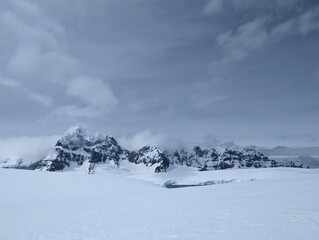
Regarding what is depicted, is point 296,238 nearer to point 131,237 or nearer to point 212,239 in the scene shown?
point 212,239

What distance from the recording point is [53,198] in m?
23.6

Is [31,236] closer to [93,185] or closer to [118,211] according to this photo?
[118,211]

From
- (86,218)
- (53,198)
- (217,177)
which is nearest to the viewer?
(86,218)

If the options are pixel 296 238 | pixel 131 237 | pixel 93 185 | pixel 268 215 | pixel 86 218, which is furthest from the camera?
pixel 93 185

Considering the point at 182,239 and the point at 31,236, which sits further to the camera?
the point at 31,236

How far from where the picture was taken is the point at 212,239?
920cm

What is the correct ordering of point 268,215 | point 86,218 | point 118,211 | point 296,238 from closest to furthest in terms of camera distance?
point 296,238
point 268,215
point 86,218
point 118,211

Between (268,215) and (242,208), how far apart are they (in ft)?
6.92

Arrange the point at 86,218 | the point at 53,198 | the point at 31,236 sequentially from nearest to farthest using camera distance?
the point at 31,236 < the point at 86,218 < the point at 53,198

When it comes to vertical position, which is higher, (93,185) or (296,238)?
(93,185)

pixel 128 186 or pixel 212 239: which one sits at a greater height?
pixel 128 186

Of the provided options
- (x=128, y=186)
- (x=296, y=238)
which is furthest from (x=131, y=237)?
(x=128, y=186)

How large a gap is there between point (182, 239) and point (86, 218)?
6256 mm

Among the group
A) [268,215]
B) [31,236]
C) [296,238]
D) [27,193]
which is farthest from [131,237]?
[27,193]
